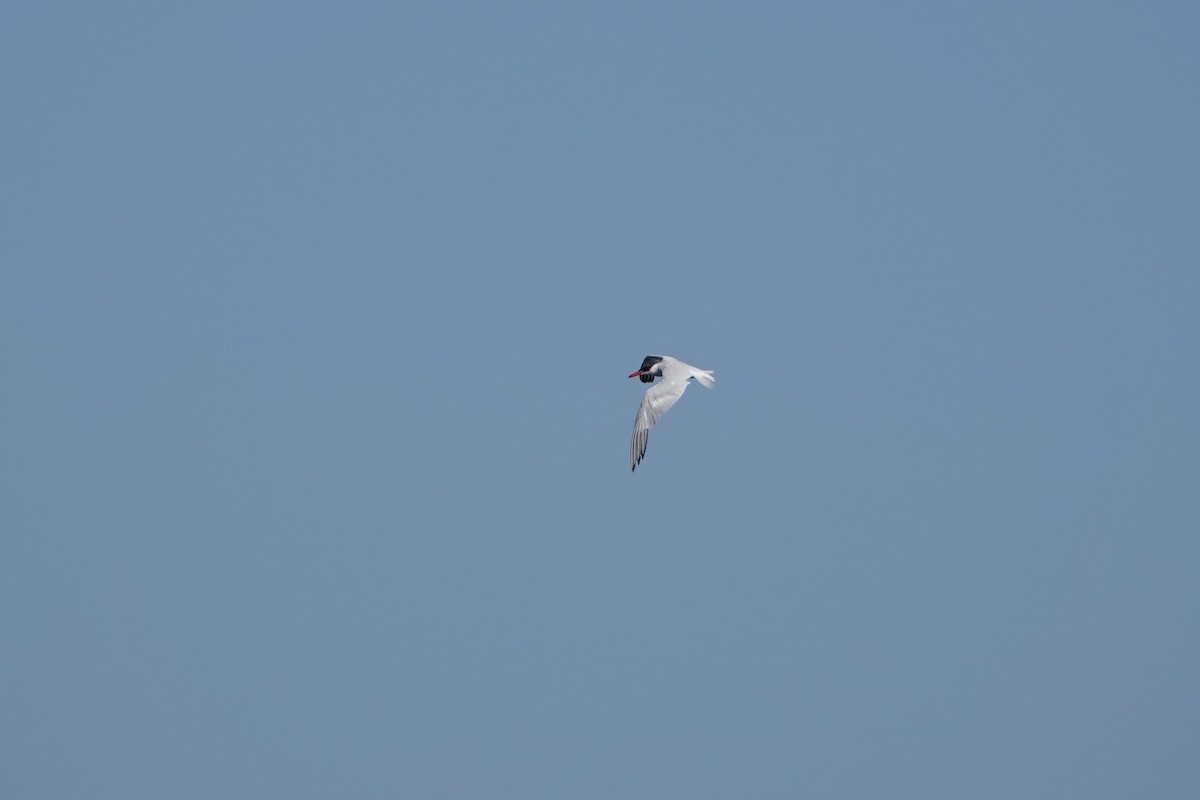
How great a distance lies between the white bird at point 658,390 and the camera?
125 feet

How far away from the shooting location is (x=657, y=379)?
131 feet

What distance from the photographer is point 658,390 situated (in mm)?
39188

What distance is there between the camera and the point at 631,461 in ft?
122

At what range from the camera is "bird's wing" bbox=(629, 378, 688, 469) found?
37938mm

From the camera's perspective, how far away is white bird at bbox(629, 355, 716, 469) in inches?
1502

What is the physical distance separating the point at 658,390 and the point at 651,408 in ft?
2.09

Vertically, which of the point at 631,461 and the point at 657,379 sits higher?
the point at 657,379

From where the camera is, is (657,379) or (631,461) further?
(657,379)

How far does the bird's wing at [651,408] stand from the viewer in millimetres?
37938

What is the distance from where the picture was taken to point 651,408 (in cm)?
3884

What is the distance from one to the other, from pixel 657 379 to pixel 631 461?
3.60 metres
